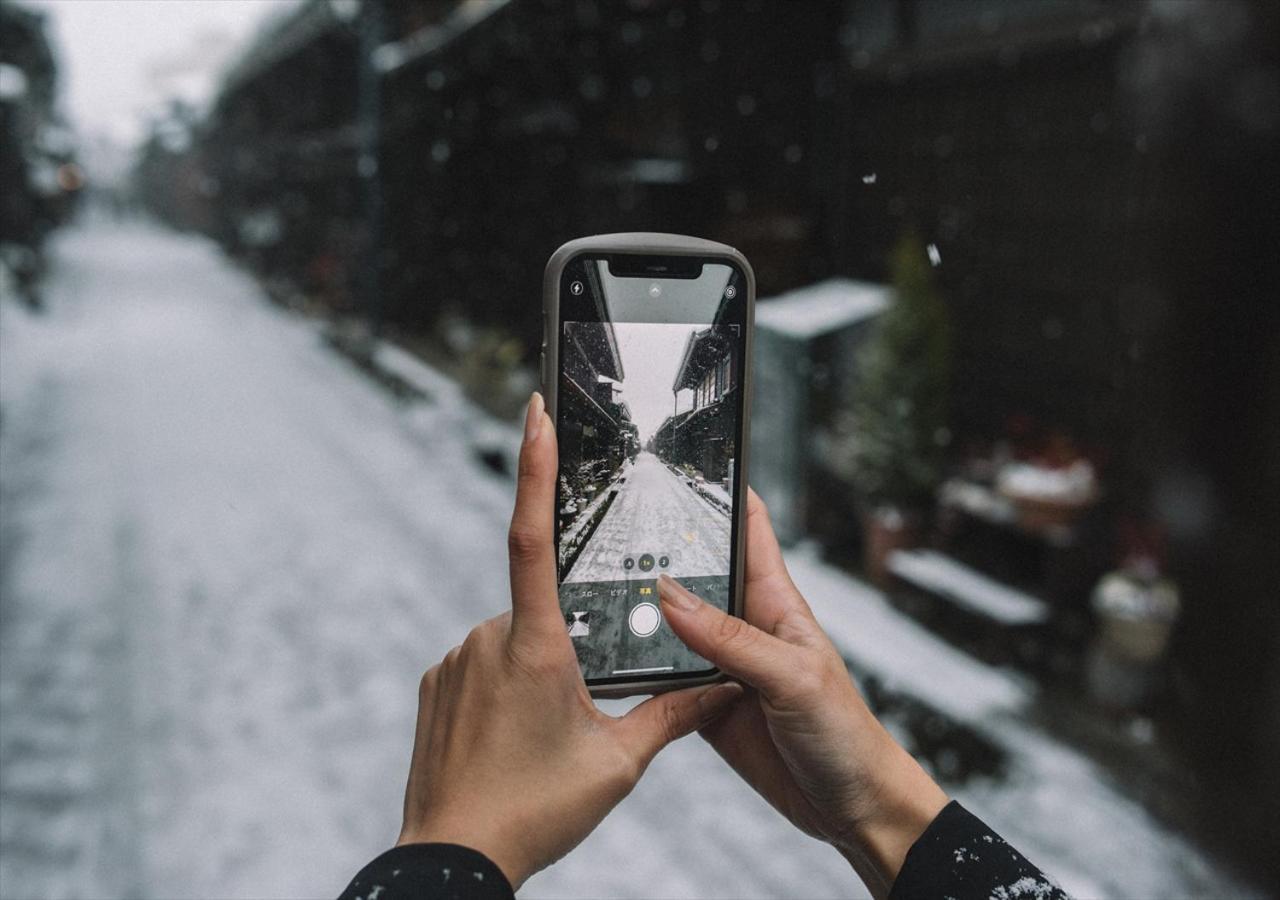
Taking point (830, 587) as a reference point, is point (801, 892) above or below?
above

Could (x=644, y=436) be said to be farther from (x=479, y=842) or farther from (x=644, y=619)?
(x=479, y=842)

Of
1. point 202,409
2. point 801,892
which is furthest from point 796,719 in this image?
point 202,409

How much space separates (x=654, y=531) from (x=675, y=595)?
69mm

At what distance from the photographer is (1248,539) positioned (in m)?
2.93

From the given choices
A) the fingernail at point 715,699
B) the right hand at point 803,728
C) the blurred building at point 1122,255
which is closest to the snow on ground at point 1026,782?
the blurred building at point 1122,255

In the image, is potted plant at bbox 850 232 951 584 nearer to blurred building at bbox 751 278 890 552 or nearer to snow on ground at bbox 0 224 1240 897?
blurred building at bbox 751 278 890 552

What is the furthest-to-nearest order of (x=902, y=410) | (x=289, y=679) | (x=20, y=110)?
(x=902, y=410) < (x=20, y=110) < (x=289, y=679)

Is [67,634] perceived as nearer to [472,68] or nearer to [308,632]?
[308,632]

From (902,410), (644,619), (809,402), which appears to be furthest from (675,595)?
(809,402)

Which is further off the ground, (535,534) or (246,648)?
(535,534)

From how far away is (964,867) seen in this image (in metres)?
0.99

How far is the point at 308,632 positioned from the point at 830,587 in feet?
7.46

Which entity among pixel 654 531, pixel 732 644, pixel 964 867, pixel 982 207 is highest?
pixel 982 207

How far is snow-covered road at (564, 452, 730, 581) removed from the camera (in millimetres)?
956
